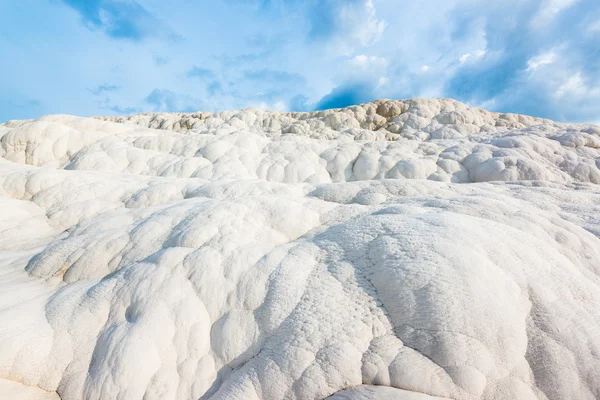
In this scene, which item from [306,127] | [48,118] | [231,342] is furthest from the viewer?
[306,127]

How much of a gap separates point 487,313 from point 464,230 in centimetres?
98

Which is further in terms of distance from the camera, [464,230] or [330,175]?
[330,175]

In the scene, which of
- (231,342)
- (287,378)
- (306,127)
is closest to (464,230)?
(287,378)

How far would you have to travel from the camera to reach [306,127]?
2502cm

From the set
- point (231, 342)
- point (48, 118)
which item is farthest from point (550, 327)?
point (48, 118)

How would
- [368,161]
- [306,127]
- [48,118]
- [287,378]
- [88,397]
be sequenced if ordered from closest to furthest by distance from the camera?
[287,378], [88,397], [368,161], [48,118], [306,127]

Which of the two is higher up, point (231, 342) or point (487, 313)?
point (487, 313)

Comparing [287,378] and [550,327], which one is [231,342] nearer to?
[287,378]

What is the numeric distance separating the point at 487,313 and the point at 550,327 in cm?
46

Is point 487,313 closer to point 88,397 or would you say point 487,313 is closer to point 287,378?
point 287,378

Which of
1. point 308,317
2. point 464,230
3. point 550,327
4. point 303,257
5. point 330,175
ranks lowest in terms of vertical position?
point 308,317

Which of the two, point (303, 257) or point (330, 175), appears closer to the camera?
point (303, 257)

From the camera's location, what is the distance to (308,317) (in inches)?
94.3

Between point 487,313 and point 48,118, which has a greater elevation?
point 48,118
